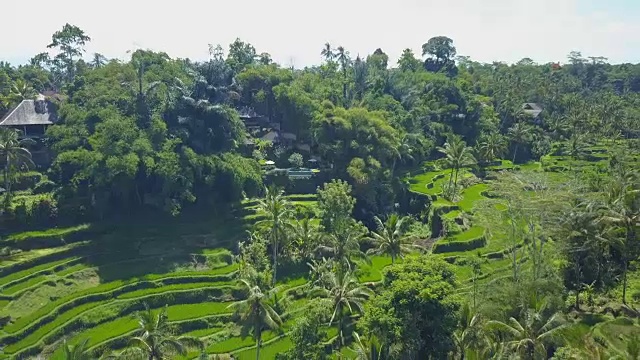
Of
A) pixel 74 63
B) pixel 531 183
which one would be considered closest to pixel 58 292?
pixel 531 183

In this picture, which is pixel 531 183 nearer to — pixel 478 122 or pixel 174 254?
pixel 174 254

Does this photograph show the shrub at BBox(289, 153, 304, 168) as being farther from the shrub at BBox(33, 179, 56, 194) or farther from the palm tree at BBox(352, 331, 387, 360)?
the palm tree at BBox(352, 331, 387, 360)

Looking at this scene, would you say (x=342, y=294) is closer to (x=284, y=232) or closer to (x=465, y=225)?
(x=284, y=232)

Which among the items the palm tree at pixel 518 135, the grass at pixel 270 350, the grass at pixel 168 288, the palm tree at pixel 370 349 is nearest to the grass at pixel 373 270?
the grass at pixel 270 350

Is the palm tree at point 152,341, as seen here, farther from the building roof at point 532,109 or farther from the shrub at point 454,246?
the building roof at point 532,109

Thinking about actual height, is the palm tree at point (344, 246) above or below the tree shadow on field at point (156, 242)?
above

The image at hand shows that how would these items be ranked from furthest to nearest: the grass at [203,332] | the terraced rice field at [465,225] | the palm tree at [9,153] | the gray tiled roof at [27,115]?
1. the gray tiled roof at [27,115]
2. the palm tree at [9,153]
3. the terraced rice field at [465,225]
4. the grass at [203,332]

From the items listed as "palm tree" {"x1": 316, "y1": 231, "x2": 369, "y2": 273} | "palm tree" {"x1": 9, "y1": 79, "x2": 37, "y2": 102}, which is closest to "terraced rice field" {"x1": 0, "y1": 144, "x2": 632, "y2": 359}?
"palm tree" {"x1": 316, "y1": 231, "x2": 369, "y2": 273}

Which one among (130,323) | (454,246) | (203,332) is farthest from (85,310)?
(454,246)
